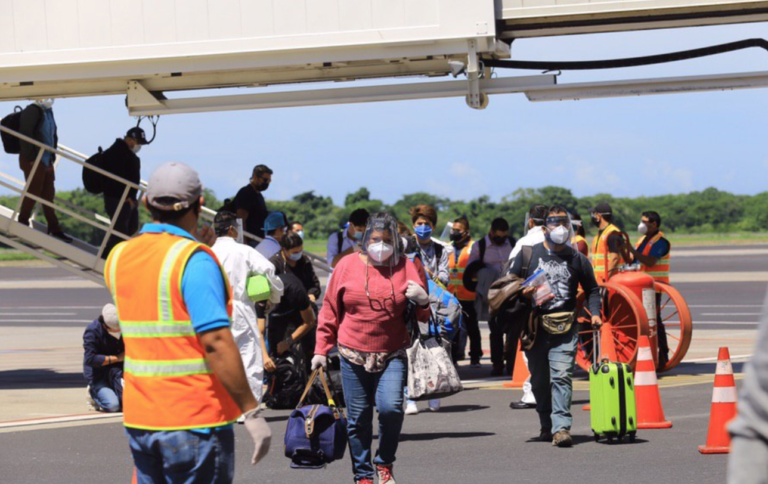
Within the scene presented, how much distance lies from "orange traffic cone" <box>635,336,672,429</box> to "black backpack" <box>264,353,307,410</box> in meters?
3.30

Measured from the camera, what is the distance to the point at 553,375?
9.38 meters

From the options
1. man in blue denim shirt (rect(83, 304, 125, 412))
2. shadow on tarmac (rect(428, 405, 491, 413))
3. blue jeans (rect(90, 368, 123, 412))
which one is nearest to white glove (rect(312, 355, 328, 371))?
shadow on tarmac (rect(428, 405, 491, 413))

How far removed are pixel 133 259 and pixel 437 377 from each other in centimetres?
506

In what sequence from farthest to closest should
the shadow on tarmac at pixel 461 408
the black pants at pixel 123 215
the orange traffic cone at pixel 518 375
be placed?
the black pants at pixel 123 215 → the orange traffic cone at pixel 518 375 → the shadow on tarmac at pixel 461 408

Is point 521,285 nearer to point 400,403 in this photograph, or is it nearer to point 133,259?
point 400,403

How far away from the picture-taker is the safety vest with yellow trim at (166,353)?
4281 millimetres

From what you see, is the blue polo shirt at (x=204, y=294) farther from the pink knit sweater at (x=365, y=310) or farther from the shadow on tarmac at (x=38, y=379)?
the shadow on tarmac at (x=38, y=379)

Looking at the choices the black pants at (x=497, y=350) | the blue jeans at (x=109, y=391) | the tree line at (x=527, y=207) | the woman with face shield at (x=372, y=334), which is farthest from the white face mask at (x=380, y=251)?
the tree line at (x=527, y=207)

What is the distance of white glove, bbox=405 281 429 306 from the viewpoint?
769cm

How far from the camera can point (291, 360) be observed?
38.1 ft

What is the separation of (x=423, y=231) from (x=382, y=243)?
4458 mm

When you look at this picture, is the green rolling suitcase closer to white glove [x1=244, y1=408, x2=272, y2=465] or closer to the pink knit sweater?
the pink knit sweater

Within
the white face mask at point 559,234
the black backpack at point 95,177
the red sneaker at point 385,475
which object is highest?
the black backpack at point 95,177

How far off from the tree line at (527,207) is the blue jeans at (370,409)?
79.2m
